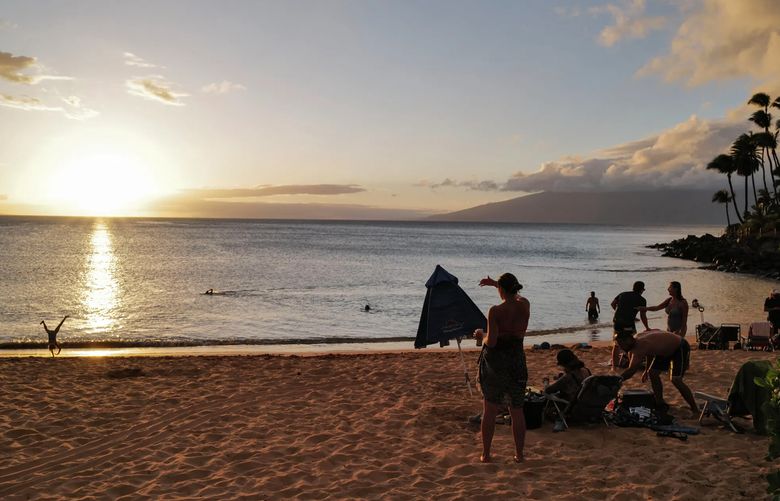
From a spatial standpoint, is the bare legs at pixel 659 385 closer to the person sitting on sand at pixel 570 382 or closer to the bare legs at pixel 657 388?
the bare legs at pixel 657 388

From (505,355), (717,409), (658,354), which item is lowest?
(717,409)

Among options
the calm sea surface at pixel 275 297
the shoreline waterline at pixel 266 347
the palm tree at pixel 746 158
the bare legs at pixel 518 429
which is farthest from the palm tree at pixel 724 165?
the bare legs at pixel 518 429

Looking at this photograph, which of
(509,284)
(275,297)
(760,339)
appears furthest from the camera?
(275,297)

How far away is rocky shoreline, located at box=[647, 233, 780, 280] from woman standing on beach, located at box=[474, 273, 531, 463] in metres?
43.2

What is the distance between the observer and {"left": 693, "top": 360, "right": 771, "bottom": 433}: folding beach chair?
6625mm

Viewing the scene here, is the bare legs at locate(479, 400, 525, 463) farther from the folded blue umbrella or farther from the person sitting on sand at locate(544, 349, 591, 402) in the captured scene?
the folded blue umbrella

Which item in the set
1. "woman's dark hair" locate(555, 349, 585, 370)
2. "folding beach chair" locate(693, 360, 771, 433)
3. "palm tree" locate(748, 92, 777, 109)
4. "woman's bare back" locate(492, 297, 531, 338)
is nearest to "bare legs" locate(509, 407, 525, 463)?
"woman's bare back" locate(492, 297, 531, 338)

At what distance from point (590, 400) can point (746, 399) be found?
1873mm

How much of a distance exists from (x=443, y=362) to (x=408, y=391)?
295cm

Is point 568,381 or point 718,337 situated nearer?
point 568,381

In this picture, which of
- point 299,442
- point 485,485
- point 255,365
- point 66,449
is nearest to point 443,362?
point 255,365

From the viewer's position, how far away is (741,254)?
49.1m

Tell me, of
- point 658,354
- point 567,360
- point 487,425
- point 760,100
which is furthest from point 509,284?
point 760,100

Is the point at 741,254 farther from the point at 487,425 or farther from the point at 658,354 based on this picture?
the point at 487,425
